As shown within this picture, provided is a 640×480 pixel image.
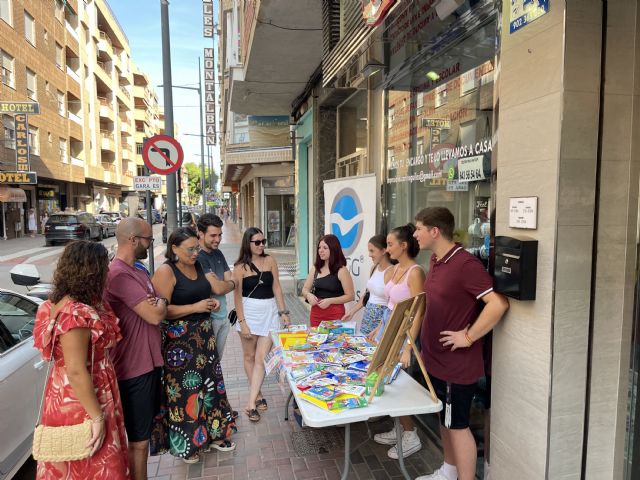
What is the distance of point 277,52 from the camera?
663 centimetres

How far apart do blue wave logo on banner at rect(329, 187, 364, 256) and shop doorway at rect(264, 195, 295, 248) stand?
45.1ft

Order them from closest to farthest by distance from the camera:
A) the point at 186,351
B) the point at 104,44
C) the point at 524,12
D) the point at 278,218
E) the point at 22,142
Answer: the point at 524,12 < the point at 186,351 < the point at 278,218 < the point at 22,142 < the point at 104,44

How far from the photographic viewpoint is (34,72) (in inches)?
992

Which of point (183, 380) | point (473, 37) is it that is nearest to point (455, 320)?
point (183, 380)

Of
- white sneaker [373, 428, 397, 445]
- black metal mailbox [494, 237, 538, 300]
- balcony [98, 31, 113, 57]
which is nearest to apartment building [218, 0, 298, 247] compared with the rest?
black metal mailbox [494, 237, 538, 300]

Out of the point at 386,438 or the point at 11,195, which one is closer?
the point at 386,438

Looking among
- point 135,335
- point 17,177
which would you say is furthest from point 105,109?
point 135,335

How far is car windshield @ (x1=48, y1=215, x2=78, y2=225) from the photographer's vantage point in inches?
842

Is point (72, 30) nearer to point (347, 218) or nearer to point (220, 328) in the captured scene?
point (347, 218)

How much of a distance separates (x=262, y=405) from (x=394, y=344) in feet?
7.23

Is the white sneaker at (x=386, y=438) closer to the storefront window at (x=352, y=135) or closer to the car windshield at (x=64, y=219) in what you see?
the storefront window at (x=352, y=135)

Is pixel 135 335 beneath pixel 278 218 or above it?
beneath

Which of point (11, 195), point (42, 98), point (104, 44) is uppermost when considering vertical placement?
point (104, 44)

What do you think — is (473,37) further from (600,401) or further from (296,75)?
(296,75)
